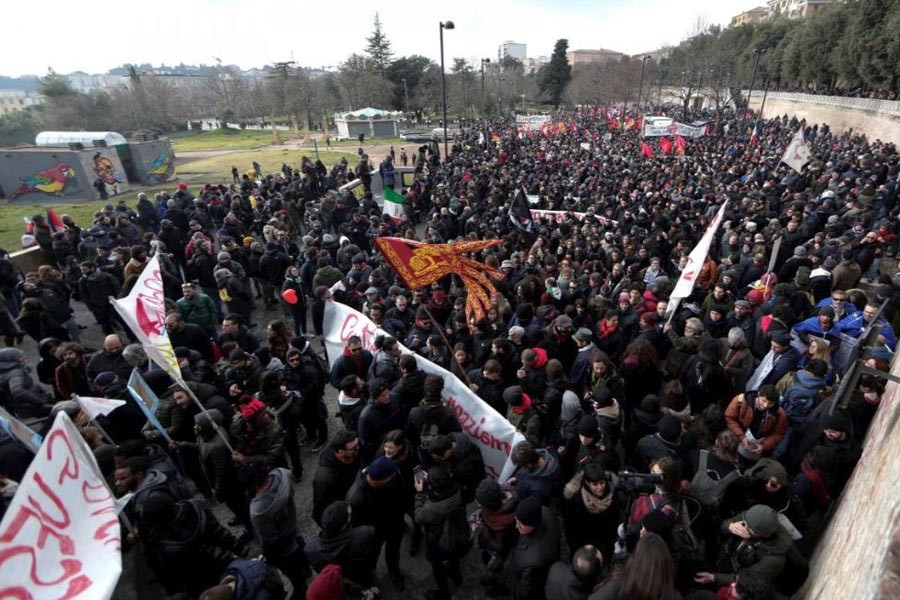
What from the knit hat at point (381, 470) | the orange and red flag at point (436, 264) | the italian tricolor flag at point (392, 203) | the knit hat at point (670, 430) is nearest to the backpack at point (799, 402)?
the knit hat at point (670, 430)

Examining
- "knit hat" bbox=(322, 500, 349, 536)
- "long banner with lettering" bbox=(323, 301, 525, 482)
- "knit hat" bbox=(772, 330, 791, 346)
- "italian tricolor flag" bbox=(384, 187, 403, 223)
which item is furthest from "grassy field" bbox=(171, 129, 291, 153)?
"knit hat" bbox=(322, 500, 349, 536)

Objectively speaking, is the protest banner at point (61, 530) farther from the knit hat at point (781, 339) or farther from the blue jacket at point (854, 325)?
the blue jacket at point (854, 325)

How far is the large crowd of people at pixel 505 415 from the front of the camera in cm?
323

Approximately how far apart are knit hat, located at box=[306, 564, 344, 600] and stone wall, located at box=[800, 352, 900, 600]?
8.35 ft

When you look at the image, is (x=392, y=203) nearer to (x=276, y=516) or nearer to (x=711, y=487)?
(x=276, y=516)

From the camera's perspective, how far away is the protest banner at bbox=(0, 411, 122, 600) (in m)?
2.35

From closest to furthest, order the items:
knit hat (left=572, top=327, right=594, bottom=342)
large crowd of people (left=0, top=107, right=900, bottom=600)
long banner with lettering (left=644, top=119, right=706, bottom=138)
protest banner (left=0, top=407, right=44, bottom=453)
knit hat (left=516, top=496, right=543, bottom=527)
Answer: knit hat (left=516, top=496, right=543, bottom=527)
large crowd of people (left=0, top=107, right=900, bottom=600)
protest banner (left=0, top=407, right=44, bottom=453)
knit hat (left=572, top=327, right=594, bottom=342)
long banner with lettering (left=644, top=119, right=706, bottom=138)

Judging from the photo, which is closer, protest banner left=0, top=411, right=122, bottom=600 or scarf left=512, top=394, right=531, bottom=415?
protest banner left=0, top=411, right=122, bottom=600

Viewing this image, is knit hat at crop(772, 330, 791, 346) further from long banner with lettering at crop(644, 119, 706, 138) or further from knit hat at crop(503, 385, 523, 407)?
long banner with lettering at crop(644, 119, 706, 138)

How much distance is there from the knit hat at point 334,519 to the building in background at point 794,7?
95.8 metres

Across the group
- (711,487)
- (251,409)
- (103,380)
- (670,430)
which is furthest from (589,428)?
(103,380)

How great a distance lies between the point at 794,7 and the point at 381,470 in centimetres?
12895

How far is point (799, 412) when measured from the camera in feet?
14.6

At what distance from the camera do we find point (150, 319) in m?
5.25
